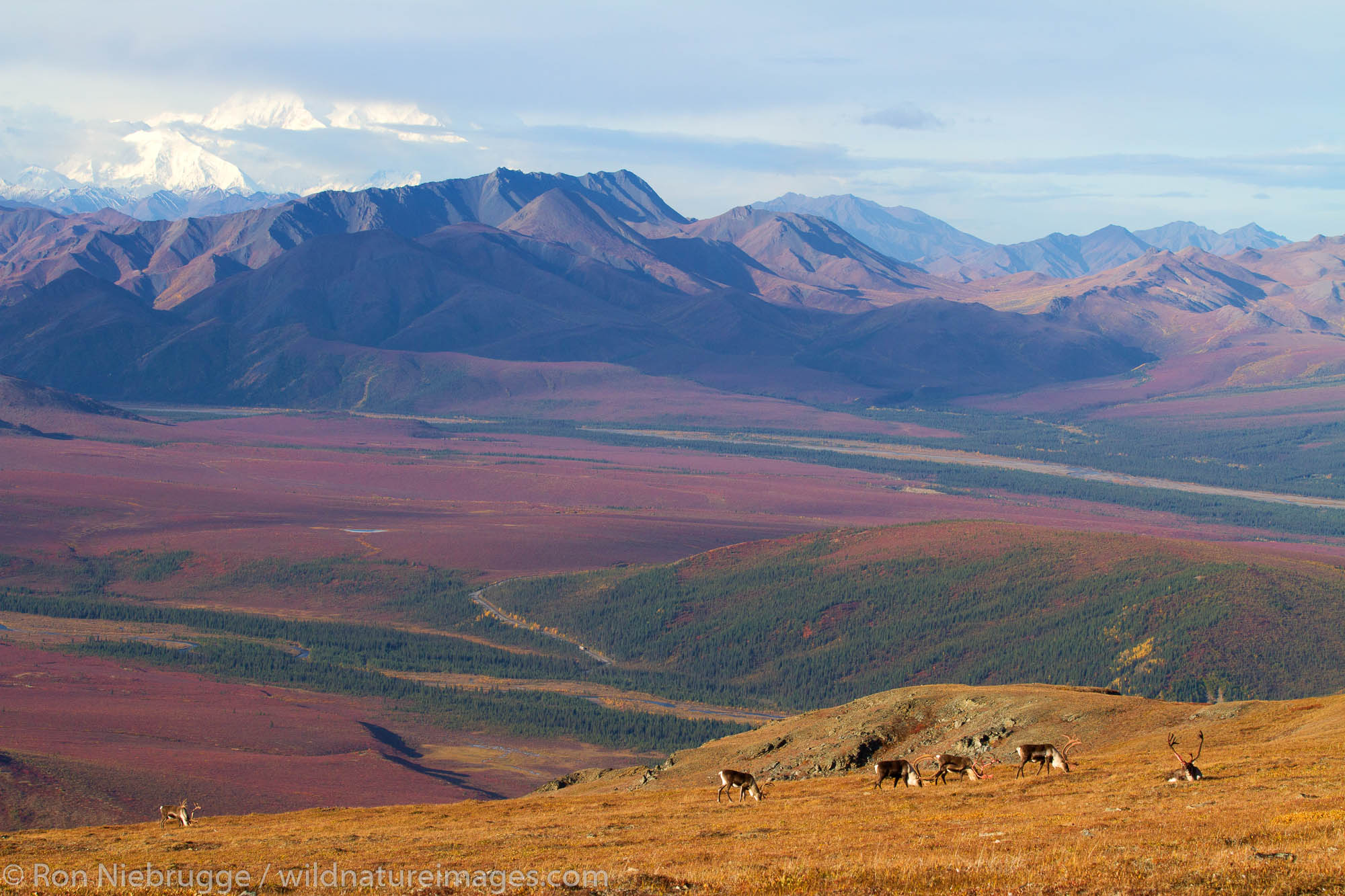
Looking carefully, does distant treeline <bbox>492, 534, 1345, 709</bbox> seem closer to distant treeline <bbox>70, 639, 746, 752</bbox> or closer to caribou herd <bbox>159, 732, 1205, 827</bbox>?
distant treeline <bbox>70, 639, 746, 752</bbox>

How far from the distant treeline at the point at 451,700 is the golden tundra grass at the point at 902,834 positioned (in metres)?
40.5

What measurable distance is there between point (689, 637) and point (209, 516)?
75.2 metres

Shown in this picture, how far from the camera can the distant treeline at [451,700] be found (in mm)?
80375

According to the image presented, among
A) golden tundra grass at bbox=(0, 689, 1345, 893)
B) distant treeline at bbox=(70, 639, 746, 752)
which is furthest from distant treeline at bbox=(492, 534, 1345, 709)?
golden tundra grass at bbox=(0, 689, 1345, 893)

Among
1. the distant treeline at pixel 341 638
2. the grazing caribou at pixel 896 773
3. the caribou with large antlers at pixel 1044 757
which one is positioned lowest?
the distant treeline at pixel 341 638

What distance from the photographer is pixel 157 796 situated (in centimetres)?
5347

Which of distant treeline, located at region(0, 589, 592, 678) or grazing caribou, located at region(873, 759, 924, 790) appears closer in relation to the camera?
grazing caribou, located at region(873, 759, 924, 790)

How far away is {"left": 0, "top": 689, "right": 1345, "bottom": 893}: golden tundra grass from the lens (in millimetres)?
18500

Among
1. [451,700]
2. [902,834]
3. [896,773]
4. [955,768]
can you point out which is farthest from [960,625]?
[902,834]

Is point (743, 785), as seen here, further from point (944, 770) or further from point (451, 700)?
point (451, 700)

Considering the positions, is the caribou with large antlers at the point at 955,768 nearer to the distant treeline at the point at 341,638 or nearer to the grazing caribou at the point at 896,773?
the grazing caribou at the point at 896,773

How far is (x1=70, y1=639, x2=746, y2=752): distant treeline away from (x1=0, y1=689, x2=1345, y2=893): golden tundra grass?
133 feet

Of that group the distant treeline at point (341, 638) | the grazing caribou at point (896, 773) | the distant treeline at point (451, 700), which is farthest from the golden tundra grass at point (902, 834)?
the distant treeline at point (341, 638)

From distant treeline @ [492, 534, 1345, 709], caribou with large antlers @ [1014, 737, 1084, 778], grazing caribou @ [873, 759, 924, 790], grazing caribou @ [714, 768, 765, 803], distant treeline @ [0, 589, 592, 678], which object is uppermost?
caribou with large antlers @ [1014, 737, 1084, 778]
